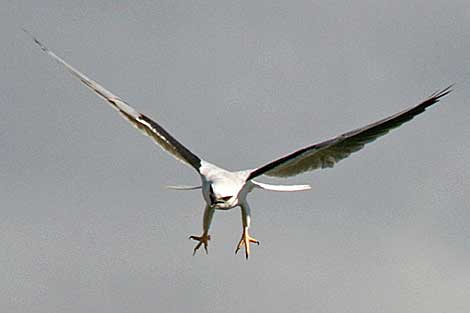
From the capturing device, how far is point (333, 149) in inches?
1316

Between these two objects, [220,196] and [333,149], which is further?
[333,149]

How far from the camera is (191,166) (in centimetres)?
3269

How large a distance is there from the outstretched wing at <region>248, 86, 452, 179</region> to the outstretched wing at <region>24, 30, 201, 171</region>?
1.73 meters

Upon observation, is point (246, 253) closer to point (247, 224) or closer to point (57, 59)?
point (247, 224)

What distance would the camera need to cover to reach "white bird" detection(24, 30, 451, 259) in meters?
31.0

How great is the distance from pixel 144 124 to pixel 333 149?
3.78 m

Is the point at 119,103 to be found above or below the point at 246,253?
above

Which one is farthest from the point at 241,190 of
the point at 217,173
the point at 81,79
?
the point at 81,79

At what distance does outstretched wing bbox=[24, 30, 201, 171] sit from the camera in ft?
108

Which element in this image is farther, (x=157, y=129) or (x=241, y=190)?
(x=157, y=129)

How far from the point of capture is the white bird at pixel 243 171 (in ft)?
102

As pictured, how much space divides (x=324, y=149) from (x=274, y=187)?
3.96ft

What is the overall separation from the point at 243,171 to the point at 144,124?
290 centimetres

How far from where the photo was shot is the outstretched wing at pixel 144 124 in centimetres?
3292
